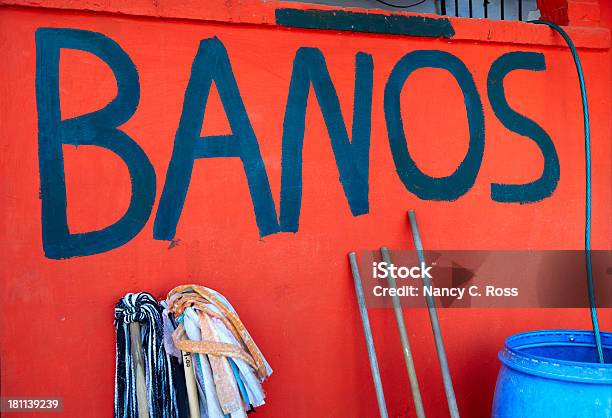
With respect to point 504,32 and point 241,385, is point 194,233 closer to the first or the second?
point 241,385

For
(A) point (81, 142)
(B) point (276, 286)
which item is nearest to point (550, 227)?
(B) point (276, 286)

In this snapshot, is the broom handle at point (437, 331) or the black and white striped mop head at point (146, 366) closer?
the black and white striped mop head at point (146, 366)

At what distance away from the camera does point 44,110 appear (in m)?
2.36

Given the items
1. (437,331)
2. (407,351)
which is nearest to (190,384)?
(407,351)

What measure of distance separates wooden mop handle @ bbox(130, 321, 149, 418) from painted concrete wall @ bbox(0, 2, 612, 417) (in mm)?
194

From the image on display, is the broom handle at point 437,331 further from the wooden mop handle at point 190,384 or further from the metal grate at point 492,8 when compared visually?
the metal grate at point 492,8

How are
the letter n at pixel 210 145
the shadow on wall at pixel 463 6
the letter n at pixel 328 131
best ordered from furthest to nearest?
the shadow on wall at pixel 463 6 → the letter n at pixel 328 131 → the letter n at pixel 210 145

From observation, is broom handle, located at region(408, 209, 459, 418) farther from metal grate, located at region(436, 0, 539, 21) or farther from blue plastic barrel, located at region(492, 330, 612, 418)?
metal grate, located at region(436, 0, 539, 21)

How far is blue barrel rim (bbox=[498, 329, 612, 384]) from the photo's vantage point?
6.98 feet

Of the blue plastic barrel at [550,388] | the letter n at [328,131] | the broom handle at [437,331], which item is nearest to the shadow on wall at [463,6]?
the letter n at [328,131]

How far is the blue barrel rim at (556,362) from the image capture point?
213cm

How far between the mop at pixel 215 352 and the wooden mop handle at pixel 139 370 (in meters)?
0.14

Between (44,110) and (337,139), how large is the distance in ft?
4.11

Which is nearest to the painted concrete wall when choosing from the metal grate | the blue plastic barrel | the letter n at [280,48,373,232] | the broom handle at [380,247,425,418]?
the letter n at [280,48,373,232]
